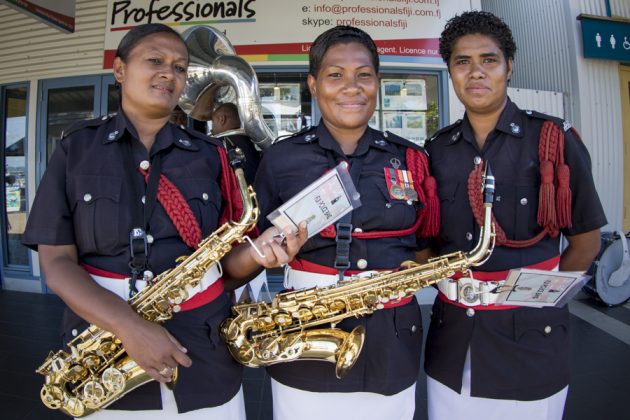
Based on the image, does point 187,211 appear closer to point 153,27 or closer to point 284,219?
point 284,219

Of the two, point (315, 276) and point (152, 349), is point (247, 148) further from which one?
point (152, 349)

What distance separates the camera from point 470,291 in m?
1.97

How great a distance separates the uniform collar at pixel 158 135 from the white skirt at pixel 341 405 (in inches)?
48.3

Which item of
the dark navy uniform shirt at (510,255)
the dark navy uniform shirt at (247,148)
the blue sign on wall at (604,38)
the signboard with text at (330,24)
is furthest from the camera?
the blue sign on wall at (604,38)

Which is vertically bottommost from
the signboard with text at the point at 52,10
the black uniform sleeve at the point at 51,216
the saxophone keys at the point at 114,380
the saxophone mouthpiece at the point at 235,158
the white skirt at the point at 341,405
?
the white skirt at the point at 341,405

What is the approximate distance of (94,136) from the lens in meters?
1.87

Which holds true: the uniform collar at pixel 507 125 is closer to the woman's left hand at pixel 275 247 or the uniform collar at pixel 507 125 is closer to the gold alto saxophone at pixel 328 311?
the gold alto saxophone at pixel 328 311

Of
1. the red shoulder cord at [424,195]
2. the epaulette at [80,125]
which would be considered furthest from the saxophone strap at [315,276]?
the epaulette at [80,125]

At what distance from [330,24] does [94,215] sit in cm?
540

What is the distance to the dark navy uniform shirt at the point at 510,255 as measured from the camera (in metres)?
1.97

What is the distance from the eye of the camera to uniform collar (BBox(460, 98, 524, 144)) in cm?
210

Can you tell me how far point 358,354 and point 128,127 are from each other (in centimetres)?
142

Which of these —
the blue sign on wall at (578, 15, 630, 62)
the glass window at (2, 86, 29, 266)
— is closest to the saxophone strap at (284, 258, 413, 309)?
the blue sign on wall at (578, 15, 630, 62)

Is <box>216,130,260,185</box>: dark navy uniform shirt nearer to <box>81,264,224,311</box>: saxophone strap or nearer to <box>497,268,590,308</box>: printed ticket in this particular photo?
<box>81,264,224,311</box>: saxophone strap
